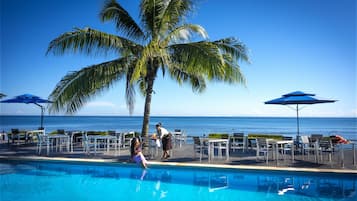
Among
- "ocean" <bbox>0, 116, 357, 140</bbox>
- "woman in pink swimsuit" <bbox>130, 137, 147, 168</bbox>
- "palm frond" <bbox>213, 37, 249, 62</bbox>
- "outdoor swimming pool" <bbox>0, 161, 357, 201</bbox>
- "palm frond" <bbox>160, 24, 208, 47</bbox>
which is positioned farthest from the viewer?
"ocean" <bbox>0, 116, 357, 140</bbox>

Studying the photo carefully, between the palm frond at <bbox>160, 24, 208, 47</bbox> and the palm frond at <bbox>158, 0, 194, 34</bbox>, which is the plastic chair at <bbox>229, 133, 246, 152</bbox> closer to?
the palm frond at <bbox>160, 24, 208, 47</bbox>

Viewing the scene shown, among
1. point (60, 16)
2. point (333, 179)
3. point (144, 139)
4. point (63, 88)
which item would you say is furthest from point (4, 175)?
point (333, 179)

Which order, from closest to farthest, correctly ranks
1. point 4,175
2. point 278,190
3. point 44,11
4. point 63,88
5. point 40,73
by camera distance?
point 278,190, point 4,175, point 63,88, point 44,11, point 40,73

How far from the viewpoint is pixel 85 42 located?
30.8 feet

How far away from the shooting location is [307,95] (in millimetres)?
10547

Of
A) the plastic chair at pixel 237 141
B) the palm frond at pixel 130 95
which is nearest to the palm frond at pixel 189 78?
the palm frond at pixel 130 95

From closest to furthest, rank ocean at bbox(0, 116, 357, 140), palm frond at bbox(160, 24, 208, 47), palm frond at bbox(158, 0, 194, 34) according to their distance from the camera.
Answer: palm frond at bbox(160, 24, 208, 47)
palm frond at bbox(158, 0, 194, 34)
ocean at bbox(0, 116, 357, 140)

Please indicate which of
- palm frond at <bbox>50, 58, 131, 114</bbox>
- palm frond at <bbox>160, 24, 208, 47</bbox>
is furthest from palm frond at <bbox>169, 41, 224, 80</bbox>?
palm frond at <bbox>50, 58, 131, 114</bbox>

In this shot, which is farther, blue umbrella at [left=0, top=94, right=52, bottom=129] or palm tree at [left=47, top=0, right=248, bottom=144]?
blue umbrella at [left=0, top=94, right=52, bottom=129]

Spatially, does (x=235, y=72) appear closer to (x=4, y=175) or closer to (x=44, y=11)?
(x=4, y=175)

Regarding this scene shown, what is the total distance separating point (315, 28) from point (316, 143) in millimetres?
6799

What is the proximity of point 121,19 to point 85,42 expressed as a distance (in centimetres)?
183

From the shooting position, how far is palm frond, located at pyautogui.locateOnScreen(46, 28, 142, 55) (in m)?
9.20

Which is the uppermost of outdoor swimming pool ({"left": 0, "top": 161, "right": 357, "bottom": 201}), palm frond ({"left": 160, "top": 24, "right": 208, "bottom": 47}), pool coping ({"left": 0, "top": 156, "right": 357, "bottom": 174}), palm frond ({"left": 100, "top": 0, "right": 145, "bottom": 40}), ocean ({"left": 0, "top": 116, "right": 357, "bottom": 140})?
A: palm frond ({"left": 100, "top": 0, "right": 145, "bottom": 40})
